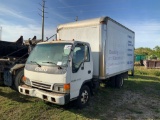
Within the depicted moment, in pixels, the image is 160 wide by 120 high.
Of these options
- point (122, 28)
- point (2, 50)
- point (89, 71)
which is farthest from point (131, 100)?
point (2, 50)

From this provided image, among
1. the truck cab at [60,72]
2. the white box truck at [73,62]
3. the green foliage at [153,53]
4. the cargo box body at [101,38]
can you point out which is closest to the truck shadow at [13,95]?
the white box truck at [73,62]

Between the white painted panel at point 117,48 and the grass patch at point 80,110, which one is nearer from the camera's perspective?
the grass patch at point 80,110

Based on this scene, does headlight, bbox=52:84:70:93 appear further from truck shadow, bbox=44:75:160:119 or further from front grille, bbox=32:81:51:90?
truck shadow, bbox=44:75:160:119

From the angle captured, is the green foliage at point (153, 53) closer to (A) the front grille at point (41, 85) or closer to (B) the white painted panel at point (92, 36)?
(B) the white painted panel at point (92, 36)

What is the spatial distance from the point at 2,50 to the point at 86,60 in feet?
14.4

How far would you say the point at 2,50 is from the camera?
822 centimetres

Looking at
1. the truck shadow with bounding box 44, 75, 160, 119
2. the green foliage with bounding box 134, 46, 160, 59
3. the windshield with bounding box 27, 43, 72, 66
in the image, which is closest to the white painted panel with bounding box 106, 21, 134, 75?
the truck shadow with bounding box 44, 75, 160, 119

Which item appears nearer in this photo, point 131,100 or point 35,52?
point 35,52

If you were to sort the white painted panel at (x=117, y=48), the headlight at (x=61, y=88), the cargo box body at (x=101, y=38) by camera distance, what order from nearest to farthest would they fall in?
the headlight at (x=61, y=88), the cargo box body at (x=101, y=38), the white painted panel at (x=117, y=48)

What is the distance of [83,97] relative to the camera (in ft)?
20.3

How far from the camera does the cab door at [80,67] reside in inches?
216

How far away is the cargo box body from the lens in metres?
6.80

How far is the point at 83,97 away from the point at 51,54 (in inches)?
73.8

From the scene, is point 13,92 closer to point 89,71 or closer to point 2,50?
point 2,50
